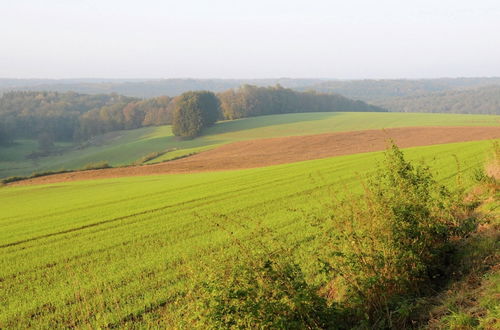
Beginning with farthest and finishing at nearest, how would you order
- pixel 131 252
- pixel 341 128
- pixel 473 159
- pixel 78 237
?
pixel 341 128 → pixel 473 159 → pixel 78 237 → pixel 131 252

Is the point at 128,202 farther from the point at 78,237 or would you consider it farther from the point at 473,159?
the point at 473,159

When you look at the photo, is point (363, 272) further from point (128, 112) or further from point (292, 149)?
point (128, 112)

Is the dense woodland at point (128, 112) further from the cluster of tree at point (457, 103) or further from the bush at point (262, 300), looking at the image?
the bush at point (262, 300)

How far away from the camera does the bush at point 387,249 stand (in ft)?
24.2

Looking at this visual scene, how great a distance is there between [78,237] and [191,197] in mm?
7705

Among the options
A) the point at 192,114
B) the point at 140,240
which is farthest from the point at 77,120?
the point at 140,240

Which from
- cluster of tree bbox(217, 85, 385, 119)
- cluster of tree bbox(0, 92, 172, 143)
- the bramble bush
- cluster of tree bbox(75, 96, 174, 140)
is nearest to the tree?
cluster of tree bbox(217, 85, 385, 119)

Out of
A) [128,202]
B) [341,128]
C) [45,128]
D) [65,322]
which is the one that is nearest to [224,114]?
[341,128]

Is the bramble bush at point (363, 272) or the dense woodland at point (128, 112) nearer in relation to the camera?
the bramble bush at point (363, 272)

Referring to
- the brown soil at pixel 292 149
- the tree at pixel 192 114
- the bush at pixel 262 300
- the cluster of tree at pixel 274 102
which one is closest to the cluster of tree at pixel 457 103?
the cluster of tree at pixel 274 102

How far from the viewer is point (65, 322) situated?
898 cm

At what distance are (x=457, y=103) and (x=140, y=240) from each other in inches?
6338

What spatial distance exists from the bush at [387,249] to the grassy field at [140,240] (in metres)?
1.16

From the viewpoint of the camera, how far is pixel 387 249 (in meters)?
7.80
